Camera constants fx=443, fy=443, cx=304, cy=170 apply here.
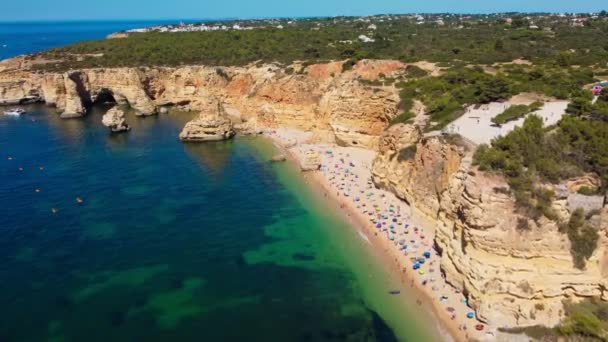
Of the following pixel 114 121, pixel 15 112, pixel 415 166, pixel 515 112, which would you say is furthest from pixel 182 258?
pixel 15 112

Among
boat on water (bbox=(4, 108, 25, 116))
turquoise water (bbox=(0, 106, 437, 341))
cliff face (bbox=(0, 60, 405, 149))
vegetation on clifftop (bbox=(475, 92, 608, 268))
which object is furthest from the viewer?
boat on water (bbox=(4, 108, 25, 116))

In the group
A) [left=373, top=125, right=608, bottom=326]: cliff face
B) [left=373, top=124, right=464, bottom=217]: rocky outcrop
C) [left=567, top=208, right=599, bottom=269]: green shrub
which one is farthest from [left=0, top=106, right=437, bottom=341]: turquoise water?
[left=567, top=208, right=599, bottom=269]: green shrub

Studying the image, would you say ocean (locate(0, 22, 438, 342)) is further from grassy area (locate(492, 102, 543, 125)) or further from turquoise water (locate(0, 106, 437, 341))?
grassy area (locate(492, 102, 543, 125))

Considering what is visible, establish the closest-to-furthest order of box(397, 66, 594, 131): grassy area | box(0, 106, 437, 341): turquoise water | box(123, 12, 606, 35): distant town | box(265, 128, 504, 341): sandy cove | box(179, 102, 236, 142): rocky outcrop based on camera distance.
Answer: box(0, 106, 437, 341): turquoise water < box(265, 128, 504, 341): sandy cove < box(397, 66, 594, 131): grassy area < box(179, 102, 236, 142): rocky outcrop < box(123, 12, 606, 35): distant town

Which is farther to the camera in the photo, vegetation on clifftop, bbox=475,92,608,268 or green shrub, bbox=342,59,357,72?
green shrub, bbox=342,59,357,72

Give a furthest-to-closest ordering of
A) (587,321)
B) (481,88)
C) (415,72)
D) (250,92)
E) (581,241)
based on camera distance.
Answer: (250,92) < (415,72) < (481,88) < (581,241) < (587,321)

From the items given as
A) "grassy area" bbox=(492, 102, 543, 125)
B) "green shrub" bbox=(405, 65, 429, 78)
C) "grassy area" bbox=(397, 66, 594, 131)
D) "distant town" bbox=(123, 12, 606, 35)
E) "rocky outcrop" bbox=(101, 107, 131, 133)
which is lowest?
"rocky outcrop" bbox=(101, 107, 131, 133)

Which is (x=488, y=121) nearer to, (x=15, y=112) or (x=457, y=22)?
(x=15, y=112)

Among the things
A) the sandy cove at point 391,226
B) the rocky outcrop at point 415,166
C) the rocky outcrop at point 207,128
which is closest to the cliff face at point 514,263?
the sandy cove at point 391,226
